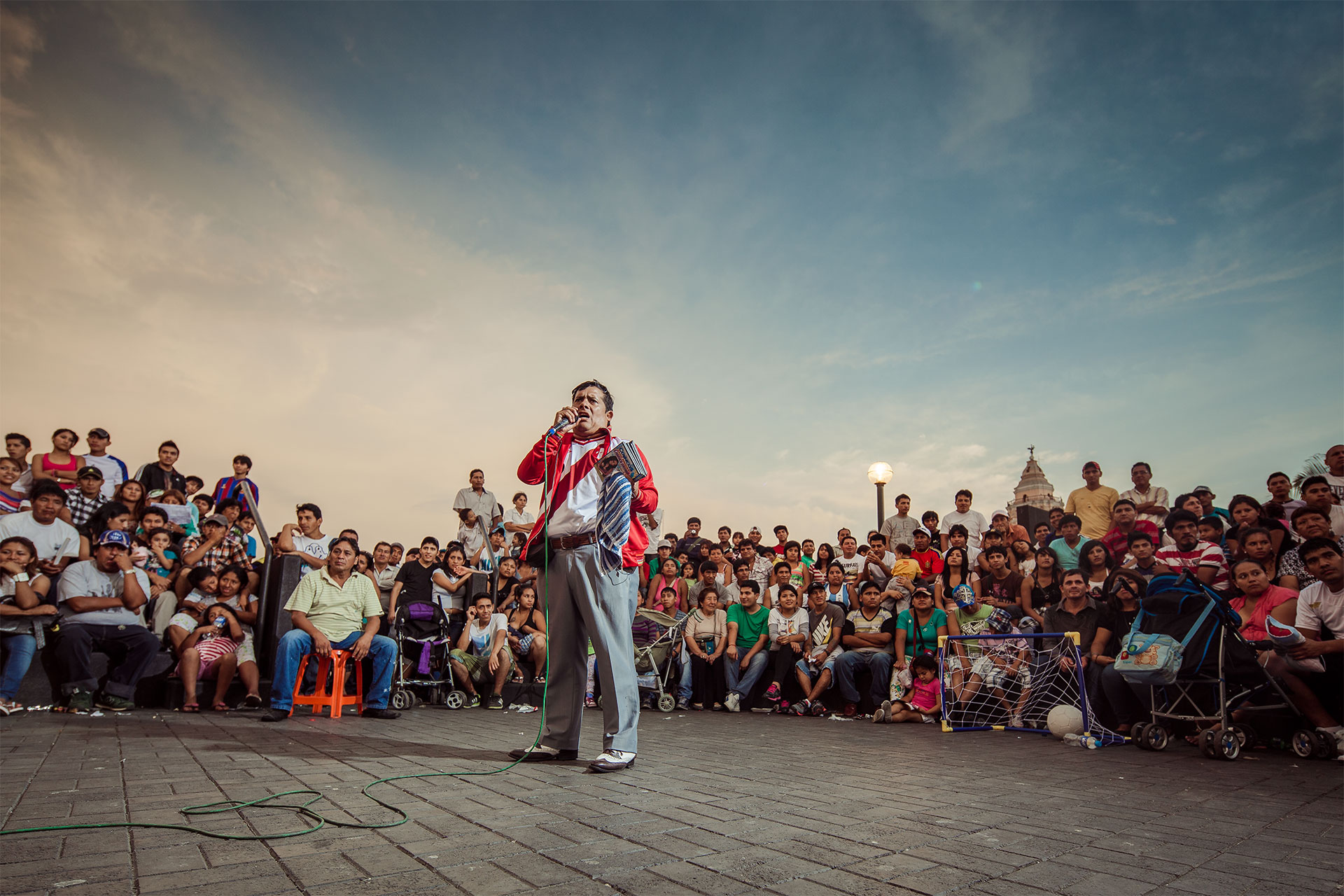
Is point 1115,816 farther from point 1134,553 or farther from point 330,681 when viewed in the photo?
point 330,681

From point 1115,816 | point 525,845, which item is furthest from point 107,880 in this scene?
point 1115,816

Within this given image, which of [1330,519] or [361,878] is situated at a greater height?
[1330,519]

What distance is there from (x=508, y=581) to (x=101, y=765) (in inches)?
261

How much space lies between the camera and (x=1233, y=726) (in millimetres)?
5875

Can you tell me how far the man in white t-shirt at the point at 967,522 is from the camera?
1145 centimetres

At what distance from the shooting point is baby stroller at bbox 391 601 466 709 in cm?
910

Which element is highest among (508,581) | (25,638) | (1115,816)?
(508,581)

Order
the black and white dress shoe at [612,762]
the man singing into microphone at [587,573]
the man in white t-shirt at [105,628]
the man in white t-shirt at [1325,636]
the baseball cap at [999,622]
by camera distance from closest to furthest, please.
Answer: the black and white dress shoe at [612,762]
the man singing into microphone at [587,573]
the man in white t-shirt at [1325,636]
the man in white t-shirt at [105,628]
the baseball cap at [999,622]

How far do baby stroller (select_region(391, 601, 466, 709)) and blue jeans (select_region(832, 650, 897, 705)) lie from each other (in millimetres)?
4625

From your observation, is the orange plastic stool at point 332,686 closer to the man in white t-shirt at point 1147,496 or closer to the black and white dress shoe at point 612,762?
the black and white dress shoe at point 612,762

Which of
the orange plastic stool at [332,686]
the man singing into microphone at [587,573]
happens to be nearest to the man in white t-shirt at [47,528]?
the orange plastic stool at [332,686]

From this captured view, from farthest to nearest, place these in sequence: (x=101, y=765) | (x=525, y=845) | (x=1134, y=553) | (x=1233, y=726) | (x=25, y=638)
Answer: (x=1134, y=553)
(x=25, y=638)
(x=1233, y=726)
(x=101, y=765)
(x=525, y=845)

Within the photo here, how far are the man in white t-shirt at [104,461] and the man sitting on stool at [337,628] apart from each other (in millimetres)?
3651

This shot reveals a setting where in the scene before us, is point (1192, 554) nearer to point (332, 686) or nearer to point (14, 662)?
point (332, 686)
